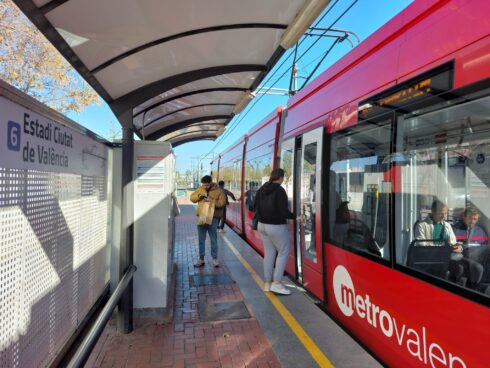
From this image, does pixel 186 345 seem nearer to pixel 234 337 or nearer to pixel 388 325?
pixel 234 337

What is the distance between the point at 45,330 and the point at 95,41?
7.18 ft

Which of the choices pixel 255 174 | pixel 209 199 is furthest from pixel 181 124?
pixel 255 174

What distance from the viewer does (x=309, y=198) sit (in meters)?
4.72

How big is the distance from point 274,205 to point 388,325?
2.48 metres

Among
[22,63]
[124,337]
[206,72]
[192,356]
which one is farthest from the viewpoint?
[22,63]

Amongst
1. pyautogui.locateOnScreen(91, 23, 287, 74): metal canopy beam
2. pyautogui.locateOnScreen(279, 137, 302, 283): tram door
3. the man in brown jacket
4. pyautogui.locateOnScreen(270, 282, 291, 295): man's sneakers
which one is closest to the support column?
pyautogui.locateOnScreen(91, 23, 287, 74): metal canopy beam

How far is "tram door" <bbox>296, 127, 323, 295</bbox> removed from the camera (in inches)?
169

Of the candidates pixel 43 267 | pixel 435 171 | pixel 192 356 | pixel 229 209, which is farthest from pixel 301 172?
pixel 229 209

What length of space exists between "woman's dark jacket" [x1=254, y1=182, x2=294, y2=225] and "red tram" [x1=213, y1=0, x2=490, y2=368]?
677 millimetres

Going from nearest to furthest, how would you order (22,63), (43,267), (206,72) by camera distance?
(43,267)
(206,72)
(22,63)

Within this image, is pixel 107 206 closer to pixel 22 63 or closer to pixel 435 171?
pixel 435 171

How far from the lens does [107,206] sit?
158 inches

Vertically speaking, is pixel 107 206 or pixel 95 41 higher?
pixel 95 41

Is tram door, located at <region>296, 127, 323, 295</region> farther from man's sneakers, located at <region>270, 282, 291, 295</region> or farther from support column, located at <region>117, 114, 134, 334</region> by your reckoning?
support column, located at <region>117, 114, 134, 334</region>
